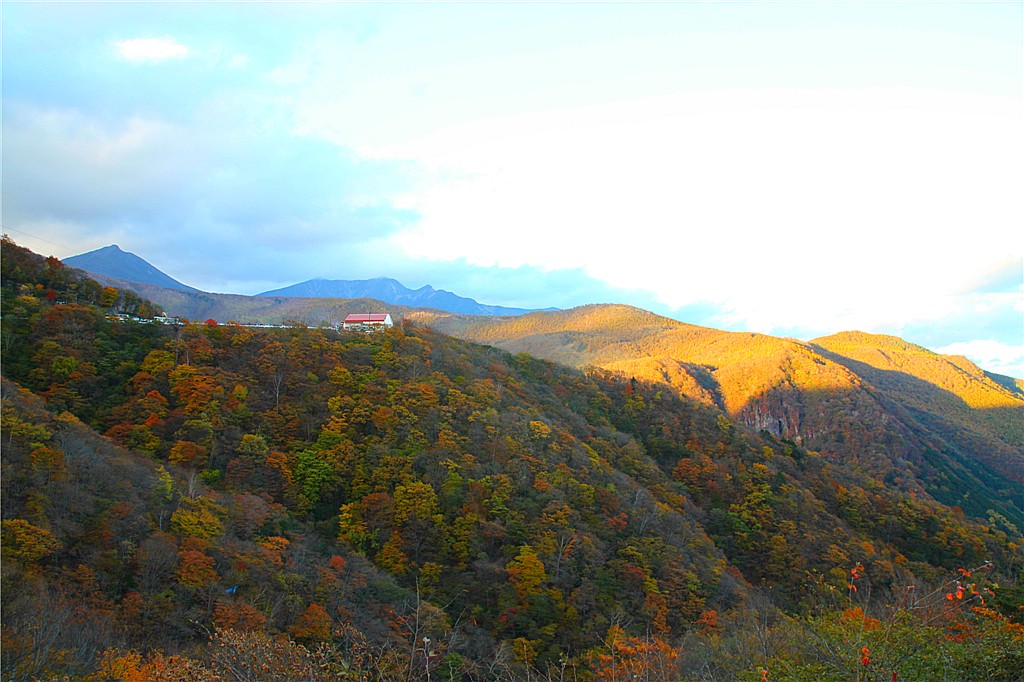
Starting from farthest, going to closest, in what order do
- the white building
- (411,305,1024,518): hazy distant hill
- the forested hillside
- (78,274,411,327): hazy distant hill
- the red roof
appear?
(78,274,411,327): hazy distant hill → (411,305,1024,518): hazy distant hill → the red roof → the white building → the forested hillside

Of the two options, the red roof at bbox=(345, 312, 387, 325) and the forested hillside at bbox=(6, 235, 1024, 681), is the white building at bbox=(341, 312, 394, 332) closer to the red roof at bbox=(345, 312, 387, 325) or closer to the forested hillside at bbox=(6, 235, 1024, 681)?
the red roof at bbox=(345, 312, 387, 325)

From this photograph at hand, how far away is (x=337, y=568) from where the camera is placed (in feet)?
78.7

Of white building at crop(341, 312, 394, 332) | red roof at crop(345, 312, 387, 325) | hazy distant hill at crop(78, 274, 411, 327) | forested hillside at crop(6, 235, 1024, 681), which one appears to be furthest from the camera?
hazy distant hill at crop(78, 274, 411, 327)

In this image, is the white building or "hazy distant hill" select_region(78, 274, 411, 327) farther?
"hazy distant hill" select_region(78, 274, 411, 327)

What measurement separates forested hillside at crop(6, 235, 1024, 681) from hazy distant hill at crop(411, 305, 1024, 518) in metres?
47.0

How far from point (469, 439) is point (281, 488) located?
1076 centimetres

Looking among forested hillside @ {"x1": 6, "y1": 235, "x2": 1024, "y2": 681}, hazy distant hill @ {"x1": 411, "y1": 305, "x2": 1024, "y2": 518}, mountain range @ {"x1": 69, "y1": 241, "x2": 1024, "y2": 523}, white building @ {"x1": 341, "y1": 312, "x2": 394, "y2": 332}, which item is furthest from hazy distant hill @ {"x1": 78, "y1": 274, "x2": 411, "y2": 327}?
forested hillside @ {"x1": 6, "y1": 235, "x2": 1024, "y2": 681}

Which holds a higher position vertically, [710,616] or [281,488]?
[281,488]

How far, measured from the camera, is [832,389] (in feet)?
351

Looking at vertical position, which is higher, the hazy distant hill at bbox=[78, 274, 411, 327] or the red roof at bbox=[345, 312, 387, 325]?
the hazy distant hill at bbox=[78, 274, 411, 327]

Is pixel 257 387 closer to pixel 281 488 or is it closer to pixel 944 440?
pixel 281 488

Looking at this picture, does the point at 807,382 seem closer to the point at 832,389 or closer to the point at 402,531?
the point at 832,389

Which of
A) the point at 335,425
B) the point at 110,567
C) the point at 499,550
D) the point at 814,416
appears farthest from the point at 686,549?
the point at 814,416

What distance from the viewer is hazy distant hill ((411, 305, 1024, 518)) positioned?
3526 inches
